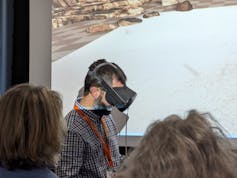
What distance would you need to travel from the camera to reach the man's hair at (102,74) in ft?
9.26

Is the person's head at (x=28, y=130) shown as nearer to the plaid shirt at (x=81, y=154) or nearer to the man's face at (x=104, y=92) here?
the plaid shirt at (x=81, y=154)

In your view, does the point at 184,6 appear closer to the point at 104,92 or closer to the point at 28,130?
the point at 104,92

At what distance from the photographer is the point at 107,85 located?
2832 mm

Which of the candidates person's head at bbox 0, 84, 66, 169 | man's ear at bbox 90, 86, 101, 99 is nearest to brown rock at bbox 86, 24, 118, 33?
man's ear at bbox 90, 86, 101, 99

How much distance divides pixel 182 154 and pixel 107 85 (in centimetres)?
207

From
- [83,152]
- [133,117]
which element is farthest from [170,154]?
[133,117]

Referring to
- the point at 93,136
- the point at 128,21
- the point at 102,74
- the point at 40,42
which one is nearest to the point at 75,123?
the point at 93,136

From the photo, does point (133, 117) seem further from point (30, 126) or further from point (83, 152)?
point (30, 126)

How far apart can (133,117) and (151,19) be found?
72 centimetres

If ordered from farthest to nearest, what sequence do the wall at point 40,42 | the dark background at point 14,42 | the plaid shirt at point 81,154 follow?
the dark background at point 14,42 < the wall at point 40,42 < the plaid shirt at point 81,154

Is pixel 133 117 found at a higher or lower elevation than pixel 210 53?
lower

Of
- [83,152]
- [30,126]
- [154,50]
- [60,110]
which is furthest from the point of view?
[154,50]

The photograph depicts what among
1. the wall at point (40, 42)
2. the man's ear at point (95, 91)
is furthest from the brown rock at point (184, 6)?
the wall at point (40, 42)

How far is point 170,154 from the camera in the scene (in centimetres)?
78
